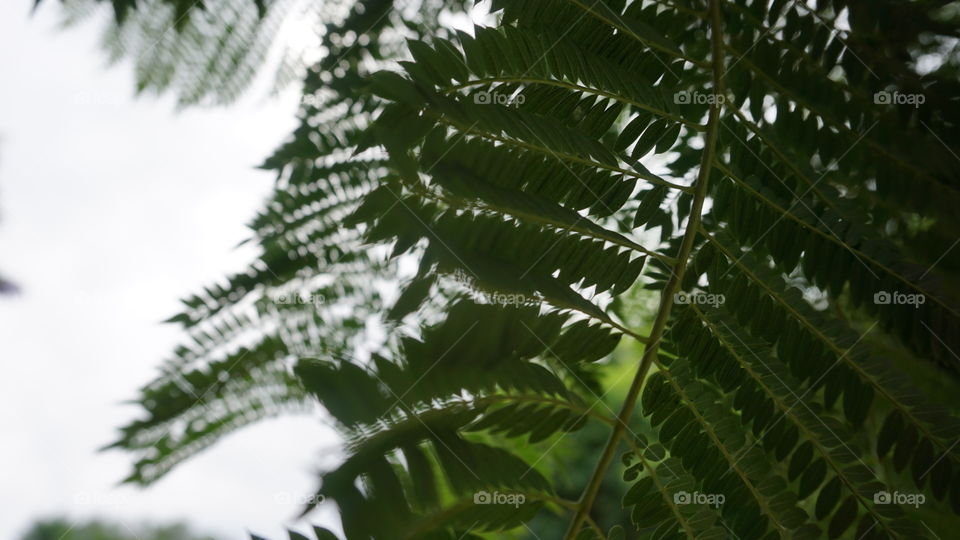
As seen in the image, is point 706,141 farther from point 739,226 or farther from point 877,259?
point 877,259

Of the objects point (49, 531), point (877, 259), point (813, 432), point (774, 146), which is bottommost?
point (813, 432)

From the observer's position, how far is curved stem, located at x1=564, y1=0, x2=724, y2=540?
500 mm

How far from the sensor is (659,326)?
54cm

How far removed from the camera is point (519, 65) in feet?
1.81

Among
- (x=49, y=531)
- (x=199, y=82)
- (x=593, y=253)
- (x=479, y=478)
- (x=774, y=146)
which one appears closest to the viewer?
(x=479, y=478)

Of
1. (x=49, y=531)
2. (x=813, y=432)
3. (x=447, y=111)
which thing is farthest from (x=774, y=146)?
(x=49, y=531)

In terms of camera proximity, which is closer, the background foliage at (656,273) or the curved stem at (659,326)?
the background foliage at (656,273)

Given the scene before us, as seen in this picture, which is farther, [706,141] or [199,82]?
[199,82]

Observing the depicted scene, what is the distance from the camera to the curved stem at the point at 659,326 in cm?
50

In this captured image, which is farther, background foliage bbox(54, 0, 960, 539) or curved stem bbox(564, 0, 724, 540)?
curved stem bbox(564, 0, 724, 540)

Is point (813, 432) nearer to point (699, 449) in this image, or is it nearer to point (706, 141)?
point (699, 449)

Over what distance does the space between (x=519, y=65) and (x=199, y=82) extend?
66cm

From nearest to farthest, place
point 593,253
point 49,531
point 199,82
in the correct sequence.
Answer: point 593,253 < point 199,82 < point 49,531

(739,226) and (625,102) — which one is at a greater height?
(625,102)
